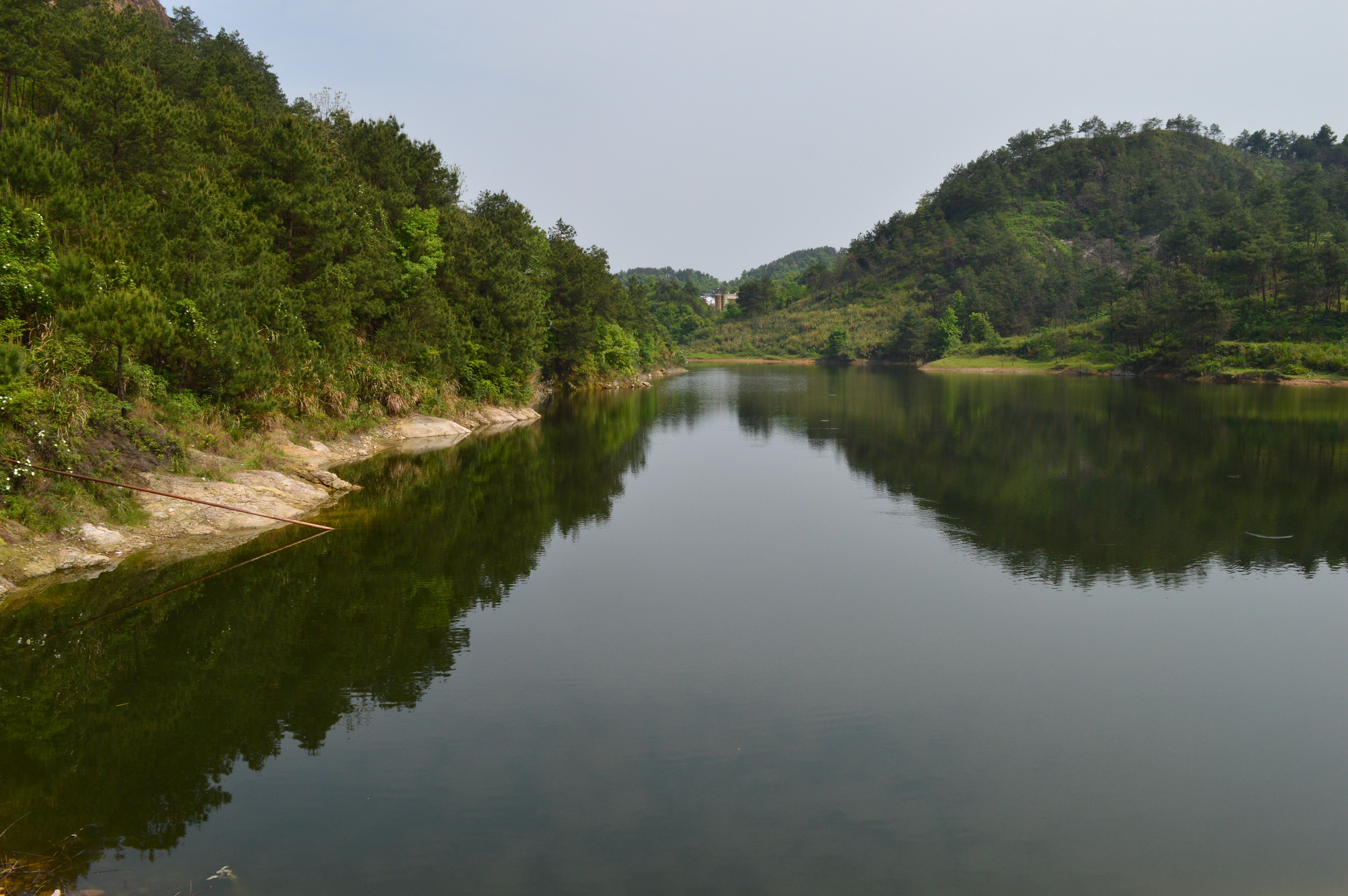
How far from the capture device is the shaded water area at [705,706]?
8141mm

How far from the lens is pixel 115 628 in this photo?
44.2ft

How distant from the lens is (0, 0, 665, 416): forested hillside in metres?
18.5

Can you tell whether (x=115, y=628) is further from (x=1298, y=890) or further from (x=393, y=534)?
(x=1298, y=890)

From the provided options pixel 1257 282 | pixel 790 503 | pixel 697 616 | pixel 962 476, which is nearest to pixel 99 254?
pixel 697 616

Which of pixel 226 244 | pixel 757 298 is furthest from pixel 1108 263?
pixel 226 244

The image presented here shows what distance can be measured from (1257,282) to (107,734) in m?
110

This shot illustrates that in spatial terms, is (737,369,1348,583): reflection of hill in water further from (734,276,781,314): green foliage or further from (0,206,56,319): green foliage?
(734,276,781,314): green foliage

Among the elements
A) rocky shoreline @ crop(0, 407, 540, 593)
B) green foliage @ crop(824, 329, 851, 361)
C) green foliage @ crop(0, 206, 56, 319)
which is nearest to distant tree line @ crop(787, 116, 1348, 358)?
green foliage @ crop(824, 329, 851, 361)

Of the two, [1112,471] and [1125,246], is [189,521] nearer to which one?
[1112,471]

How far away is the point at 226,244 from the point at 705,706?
21190 mm

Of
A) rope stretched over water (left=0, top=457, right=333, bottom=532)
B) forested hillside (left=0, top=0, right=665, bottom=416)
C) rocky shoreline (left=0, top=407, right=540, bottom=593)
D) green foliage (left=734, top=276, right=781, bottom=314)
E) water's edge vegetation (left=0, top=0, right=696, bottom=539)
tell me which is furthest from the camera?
green foliage (left=734, top=276, right=781, bottom=314)

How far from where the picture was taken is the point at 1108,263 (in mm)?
Result: 164875

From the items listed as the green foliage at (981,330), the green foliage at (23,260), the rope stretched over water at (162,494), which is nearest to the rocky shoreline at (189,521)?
the rope stretched over water at (162,494)

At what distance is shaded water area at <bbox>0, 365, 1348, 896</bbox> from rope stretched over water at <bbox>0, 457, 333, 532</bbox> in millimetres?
852
